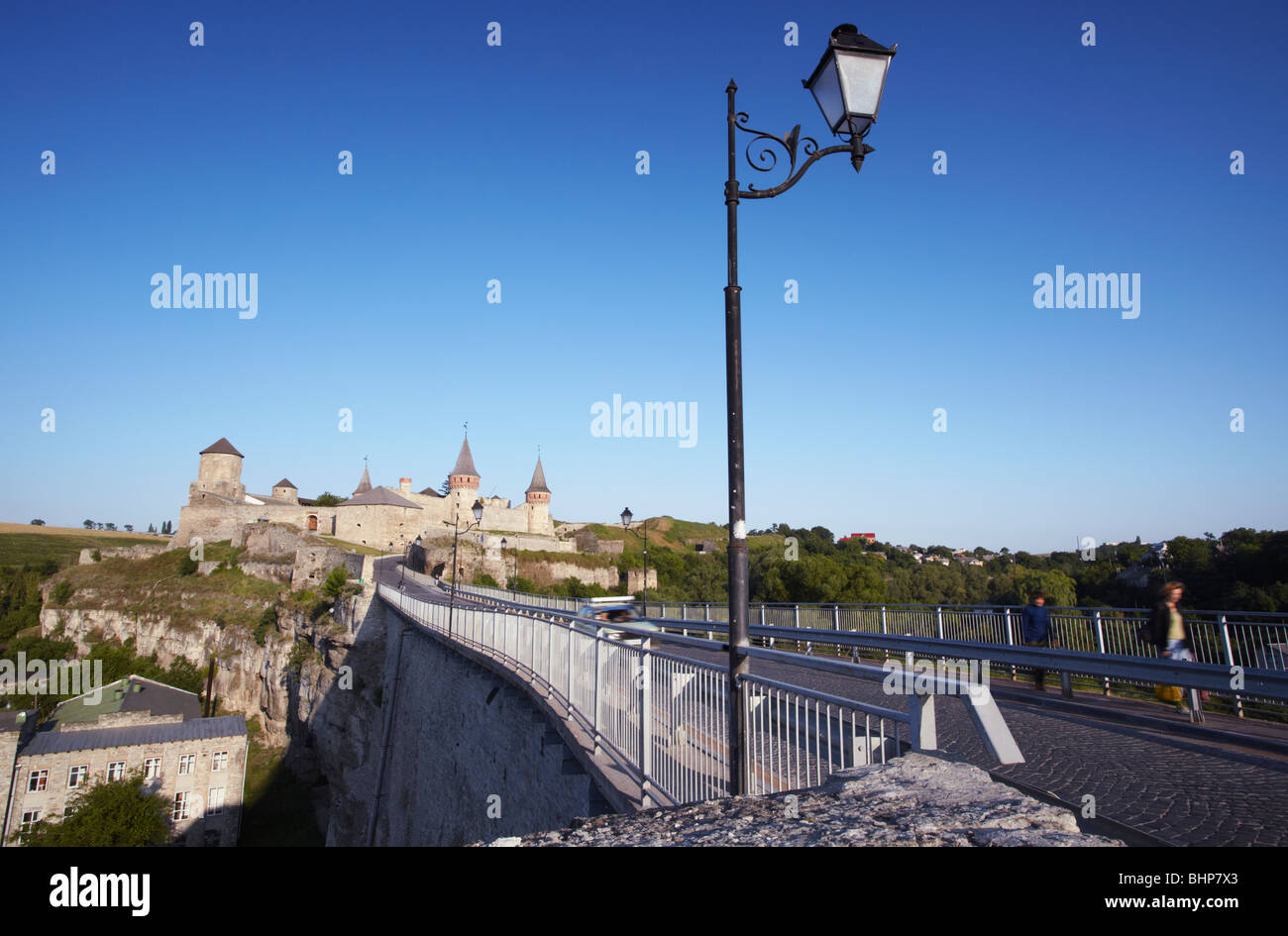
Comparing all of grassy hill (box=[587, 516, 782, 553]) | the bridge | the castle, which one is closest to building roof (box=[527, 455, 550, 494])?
the castle

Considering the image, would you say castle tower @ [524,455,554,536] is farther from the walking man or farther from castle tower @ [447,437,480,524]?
the walking man

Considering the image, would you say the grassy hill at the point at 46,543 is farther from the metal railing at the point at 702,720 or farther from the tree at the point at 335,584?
the metal railing at the point at 702,720

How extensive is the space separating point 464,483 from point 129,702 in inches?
1886

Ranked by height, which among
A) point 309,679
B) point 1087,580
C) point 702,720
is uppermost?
point 702,720

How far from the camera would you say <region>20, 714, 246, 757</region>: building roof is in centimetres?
3034

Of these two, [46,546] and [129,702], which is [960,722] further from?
[46,546]

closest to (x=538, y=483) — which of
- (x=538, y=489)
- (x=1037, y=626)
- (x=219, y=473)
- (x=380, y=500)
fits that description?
(x=538, y=489)

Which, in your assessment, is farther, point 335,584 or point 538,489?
point 538,489

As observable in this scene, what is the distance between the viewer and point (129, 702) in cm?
3819

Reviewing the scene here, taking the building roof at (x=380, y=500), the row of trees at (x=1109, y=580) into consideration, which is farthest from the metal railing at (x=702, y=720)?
the building roof at (x=380, y=500)

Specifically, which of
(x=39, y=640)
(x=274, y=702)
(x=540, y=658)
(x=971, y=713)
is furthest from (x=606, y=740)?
(x=39, y=640)

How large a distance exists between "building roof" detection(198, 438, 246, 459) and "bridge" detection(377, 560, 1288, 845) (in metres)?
86.4

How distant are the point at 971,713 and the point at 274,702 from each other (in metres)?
49.7

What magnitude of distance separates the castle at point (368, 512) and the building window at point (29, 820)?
3770 centimetres
